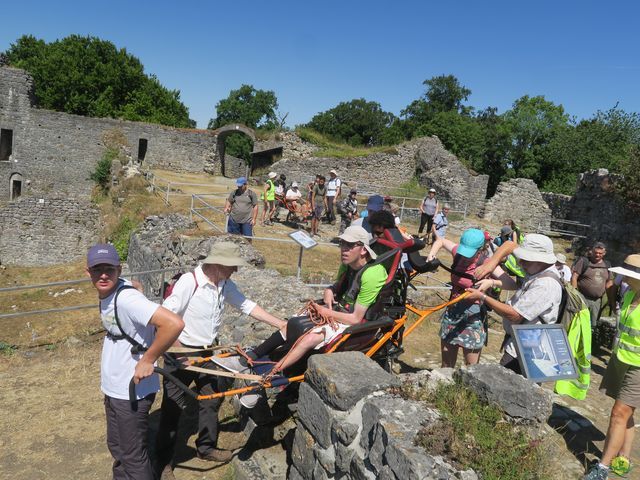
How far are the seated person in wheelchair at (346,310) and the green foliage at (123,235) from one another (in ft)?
34.2

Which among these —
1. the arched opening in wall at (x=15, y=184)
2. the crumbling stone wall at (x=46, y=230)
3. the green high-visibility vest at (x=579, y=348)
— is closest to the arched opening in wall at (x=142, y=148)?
the arched opening in wall at (x=15, y=184)

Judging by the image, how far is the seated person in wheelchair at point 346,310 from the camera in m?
3.52

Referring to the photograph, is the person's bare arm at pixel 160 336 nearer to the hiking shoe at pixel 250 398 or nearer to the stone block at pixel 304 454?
the hiking shoe at pixel 250 398

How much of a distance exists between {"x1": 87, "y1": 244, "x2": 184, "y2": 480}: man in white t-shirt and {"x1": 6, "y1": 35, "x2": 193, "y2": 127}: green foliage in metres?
32.8

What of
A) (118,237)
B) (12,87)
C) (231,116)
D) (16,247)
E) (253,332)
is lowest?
(16,247)

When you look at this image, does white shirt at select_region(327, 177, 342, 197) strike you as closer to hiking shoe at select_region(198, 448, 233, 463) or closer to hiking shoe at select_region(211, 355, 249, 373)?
hiking shoe at select_region(211, 355, 249, 373)

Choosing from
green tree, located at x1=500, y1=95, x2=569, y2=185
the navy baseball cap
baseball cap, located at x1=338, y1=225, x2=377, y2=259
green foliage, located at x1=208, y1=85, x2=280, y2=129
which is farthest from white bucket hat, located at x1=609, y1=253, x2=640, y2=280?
green foliage, located at x1=208, y1=85, x2=280, y2=129

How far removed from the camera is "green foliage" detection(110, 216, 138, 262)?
44.1 feet

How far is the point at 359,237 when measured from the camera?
3.89 m

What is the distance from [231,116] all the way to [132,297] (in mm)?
67703

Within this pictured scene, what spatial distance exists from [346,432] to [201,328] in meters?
1.43

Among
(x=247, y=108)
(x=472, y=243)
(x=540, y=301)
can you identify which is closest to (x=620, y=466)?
(x=540, y=301)

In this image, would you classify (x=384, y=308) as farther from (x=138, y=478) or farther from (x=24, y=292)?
(x=24, y=292)

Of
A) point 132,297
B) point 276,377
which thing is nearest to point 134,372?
point 132,297
